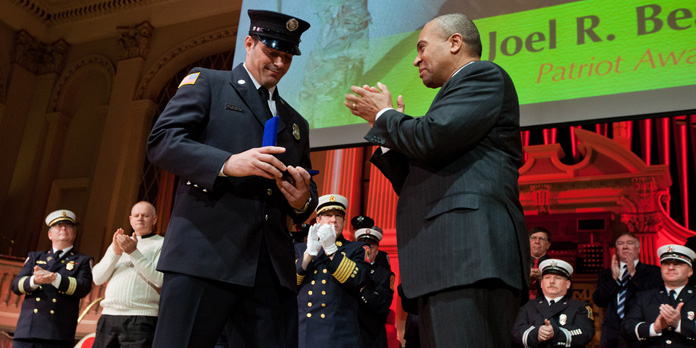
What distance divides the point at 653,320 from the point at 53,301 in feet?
11.5

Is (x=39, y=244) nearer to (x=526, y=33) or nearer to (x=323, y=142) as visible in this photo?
(x=323, y=142)

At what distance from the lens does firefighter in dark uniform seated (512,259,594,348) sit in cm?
329

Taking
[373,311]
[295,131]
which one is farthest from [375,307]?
[295,131]

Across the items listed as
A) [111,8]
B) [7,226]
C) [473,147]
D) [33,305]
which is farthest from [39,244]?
[473,147]

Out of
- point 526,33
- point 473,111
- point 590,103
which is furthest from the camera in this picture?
point 526,33

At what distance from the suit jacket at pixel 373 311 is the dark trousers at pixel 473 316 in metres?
1.83

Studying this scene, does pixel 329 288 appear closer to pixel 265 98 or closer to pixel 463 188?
pixel 265 98

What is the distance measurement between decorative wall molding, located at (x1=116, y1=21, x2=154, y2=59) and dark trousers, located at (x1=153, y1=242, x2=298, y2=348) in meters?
7.66

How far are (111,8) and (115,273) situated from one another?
6.49 m

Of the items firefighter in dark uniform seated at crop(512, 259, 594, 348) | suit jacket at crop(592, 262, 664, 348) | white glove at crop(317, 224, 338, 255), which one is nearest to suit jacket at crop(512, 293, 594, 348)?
firefighter in dark uniform seated at crop(512, 259, 594, 348)

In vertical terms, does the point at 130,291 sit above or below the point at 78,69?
below

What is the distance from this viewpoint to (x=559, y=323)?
11.2ft

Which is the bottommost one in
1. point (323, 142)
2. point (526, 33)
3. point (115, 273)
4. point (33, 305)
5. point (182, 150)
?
point (33, 305)

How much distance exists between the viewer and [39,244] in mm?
8258
